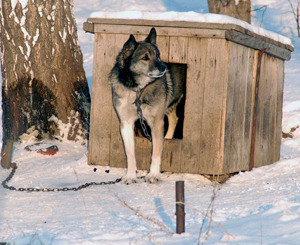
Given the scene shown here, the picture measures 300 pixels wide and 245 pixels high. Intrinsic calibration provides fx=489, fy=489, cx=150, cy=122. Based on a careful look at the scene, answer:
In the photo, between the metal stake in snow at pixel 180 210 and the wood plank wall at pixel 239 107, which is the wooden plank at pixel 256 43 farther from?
the metal stake in snow at pixel 180 210

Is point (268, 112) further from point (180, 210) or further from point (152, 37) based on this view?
point (180, 210)

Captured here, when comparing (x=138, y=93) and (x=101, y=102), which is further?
(x=101, y=102)

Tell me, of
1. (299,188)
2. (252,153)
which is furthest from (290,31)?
(299,188)

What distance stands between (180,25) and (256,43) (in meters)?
1.08

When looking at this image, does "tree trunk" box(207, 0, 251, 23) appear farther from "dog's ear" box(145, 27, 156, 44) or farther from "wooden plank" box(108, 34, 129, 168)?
"dog's ear" box(145, 27, 156, 44)

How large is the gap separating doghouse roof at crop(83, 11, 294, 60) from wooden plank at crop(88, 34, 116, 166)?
0.61 ft

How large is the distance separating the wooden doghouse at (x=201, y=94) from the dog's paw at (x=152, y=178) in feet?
1.26

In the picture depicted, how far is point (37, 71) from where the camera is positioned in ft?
22.9

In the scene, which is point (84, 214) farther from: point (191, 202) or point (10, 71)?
point (10, 71)

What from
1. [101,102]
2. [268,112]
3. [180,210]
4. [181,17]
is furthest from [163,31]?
[180,210]

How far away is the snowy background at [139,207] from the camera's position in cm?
320

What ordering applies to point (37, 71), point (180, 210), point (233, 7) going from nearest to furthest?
point (180, 210) < point (37, 71) < point (233, 7)

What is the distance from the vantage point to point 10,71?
707cm

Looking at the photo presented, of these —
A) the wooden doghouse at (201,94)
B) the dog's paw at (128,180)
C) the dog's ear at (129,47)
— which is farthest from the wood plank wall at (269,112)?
the dog's ear at (129,47)
